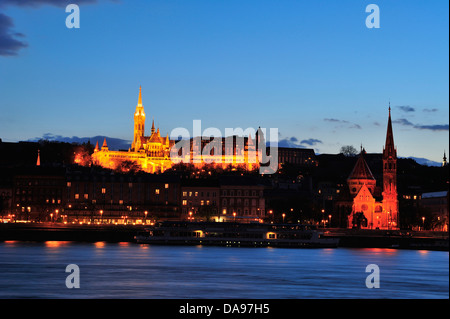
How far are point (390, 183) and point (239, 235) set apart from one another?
5418 centimetres

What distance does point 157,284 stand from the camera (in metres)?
52.1

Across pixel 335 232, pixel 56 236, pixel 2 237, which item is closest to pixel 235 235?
pixel 335 232

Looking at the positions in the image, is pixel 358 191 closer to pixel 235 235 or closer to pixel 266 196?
pixel 266 196

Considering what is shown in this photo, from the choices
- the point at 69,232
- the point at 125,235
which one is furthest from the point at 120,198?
the point at 125,235

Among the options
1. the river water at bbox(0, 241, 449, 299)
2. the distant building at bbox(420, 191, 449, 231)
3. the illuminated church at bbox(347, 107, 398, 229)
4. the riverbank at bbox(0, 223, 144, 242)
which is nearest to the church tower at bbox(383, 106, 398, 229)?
the illuminated church at bbox(347, 107, 398, 229)

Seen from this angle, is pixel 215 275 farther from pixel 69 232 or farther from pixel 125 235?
pixel 69 232

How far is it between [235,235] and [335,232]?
56.7 ft

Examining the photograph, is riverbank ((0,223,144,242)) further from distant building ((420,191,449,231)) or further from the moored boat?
distant building ((420,191,449,231))

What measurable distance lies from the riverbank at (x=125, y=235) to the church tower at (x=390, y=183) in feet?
90.0

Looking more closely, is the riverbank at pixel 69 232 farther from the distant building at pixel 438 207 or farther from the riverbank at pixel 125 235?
the distant building at pixel 438 207

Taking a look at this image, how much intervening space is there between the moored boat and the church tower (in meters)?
40.3

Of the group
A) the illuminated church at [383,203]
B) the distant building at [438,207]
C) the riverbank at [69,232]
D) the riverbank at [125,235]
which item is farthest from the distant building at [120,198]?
the distant building at [438,207]

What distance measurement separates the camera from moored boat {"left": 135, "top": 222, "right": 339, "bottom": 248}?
3836 inches
